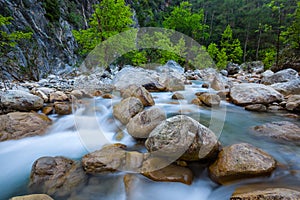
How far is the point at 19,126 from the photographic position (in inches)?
134

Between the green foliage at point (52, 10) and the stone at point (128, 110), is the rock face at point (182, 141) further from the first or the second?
the green foliage at point (52, 10)

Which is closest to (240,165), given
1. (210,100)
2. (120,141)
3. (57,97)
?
(120,141)

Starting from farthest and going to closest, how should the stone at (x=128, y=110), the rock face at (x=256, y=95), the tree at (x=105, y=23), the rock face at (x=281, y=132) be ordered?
the tree at (x=105, y=23), the rock face at (x=256, y=95), the stone at (x=128, y=110), the rock face at (x=281, y=132)

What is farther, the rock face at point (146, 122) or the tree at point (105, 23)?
the tree at point (105, 23)

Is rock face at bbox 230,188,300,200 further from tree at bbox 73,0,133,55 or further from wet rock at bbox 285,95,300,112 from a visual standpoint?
tree at bbox 73,0,133,55

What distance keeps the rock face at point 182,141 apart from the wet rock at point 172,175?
0.57 ft

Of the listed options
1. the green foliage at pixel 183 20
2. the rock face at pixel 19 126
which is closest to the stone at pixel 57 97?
the rock face at pixel 19 126

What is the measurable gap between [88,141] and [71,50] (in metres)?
14.4

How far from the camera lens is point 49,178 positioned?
7.02ft

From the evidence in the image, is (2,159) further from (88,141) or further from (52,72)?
(52,72)

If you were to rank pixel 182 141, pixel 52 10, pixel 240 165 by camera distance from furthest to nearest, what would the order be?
pixel 52 10 → pixel 182 141 → pixel 240 165

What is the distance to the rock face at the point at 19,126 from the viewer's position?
3.28 meters

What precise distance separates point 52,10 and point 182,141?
17.2 meters

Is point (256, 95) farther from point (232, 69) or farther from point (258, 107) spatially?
point (232, 69)
